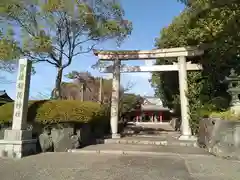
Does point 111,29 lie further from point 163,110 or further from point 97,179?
point 163,110

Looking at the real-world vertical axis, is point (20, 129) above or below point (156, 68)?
below

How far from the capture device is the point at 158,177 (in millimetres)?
5527

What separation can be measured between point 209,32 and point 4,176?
892 centimetres

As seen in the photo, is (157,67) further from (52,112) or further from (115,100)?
(52,112)

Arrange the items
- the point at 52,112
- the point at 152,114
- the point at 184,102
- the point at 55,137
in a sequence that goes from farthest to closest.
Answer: the point at 152,114
the point at 184,102
the point at 55,137
the point at 52,112

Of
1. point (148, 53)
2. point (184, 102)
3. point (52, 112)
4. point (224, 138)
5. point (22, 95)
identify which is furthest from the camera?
point (148, 53)

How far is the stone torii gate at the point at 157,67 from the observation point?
484 inches

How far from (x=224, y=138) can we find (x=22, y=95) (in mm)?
6807

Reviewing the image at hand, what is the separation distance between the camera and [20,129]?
8.45m

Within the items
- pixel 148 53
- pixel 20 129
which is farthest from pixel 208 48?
pixel 20 129

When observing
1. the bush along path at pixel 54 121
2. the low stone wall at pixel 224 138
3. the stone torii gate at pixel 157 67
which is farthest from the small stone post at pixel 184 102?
the bush along path at pixel 54 121

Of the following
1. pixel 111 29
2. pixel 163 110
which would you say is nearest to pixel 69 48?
pixel 111 29

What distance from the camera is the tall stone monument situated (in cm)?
824

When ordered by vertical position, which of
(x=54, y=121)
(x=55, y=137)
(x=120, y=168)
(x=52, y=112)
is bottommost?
(x=120, y=168)
